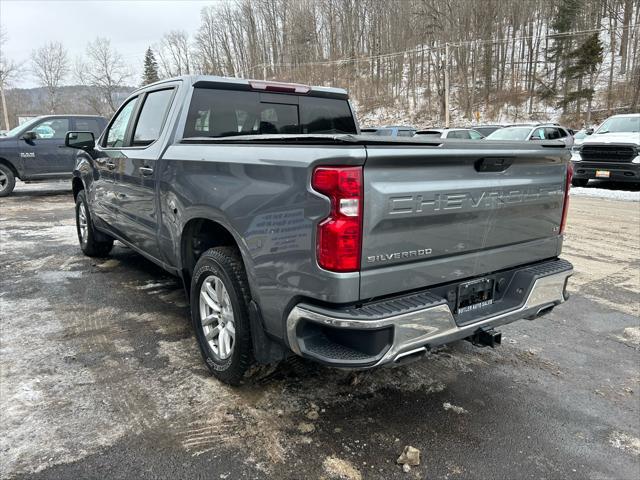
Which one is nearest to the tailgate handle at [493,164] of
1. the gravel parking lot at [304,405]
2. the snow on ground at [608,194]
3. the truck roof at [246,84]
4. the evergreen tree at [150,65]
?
the gravel parking lot at [304,405]

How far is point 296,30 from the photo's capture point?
61781 mm

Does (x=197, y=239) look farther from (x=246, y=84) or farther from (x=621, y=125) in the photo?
(x=621, y=125)

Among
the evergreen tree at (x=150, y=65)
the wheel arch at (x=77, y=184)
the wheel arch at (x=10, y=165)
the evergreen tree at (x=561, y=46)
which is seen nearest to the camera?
the wheel arch at (x=77, y=184)

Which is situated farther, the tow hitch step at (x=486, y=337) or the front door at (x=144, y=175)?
the front door at (x=144, y=175)

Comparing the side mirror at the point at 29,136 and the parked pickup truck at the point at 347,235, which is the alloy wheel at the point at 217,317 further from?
the side mirror at the point at 29,136

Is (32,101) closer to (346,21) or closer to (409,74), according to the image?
(346,21)

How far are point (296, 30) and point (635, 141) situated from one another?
5590 cm

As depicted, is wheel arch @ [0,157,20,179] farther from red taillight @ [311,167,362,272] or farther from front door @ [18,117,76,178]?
red taillight @ [311,167,362,272]

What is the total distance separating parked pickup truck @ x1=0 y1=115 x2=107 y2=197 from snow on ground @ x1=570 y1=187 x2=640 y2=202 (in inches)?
526

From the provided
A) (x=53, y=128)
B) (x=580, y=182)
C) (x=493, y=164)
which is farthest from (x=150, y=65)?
(x=493, y=164)

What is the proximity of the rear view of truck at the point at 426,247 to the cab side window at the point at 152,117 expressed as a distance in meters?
2.33

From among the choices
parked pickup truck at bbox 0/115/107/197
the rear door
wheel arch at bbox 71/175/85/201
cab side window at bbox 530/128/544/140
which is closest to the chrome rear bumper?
the rear door

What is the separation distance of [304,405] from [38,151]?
1231cm

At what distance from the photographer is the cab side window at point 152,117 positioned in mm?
4020
